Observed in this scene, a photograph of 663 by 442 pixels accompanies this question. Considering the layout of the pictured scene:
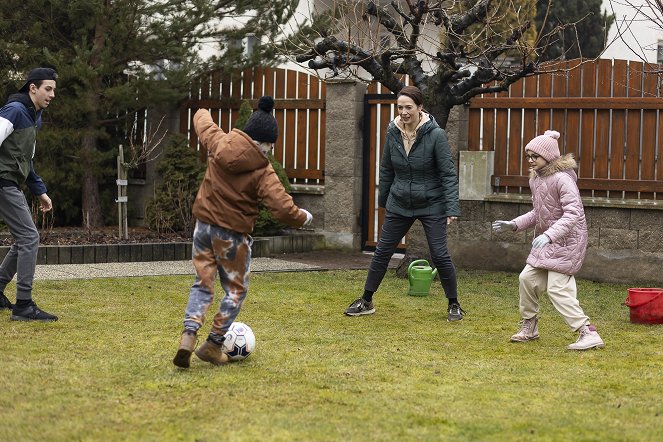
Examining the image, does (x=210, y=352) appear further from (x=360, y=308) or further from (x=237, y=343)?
(x=360, y=308)

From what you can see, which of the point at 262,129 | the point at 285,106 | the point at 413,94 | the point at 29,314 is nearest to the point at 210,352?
the point at 262,129

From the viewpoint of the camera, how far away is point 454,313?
918 centimetres

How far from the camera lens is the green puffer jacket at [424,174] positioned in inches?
366

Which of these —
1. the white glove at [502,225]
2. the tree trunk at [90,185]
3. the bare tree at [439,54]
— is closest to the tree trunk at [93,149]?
the tree trunk at [90,185]

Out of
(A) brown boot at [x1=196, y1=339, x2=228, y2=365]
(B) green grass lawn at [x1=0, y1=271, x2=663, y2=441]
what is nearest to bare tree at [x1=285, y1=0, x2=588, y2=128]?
(B) green grass lawn at [x1=0, y1=271, x2=663, y2=441]

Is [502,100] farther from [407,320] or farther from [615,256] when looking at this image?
[407,320]

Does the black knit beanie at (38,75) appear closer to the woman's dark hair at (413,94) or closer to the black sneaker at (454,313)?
the woman's dark hair at (413,94)

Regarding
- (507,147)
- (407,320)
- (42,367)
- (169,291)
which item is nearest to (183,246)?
(169,291)

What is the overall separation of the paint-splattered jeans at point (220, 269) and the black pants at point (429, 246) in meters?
2.73

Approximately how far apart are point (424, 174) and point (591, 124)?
3796 millimetres

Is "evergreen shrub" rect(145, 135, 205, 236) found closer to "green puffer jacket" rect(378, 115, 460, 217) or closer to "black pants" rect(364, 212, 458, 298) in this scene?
"black pants" rect(364, 212, 458, 298)

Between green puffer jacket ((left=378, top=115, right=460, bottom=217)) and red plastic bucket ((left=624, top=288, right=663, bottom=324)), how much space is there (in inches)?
66.1

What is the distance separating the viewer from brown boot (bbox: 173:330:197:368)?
658cm

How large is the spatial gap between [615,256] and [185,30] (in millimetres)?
6472
